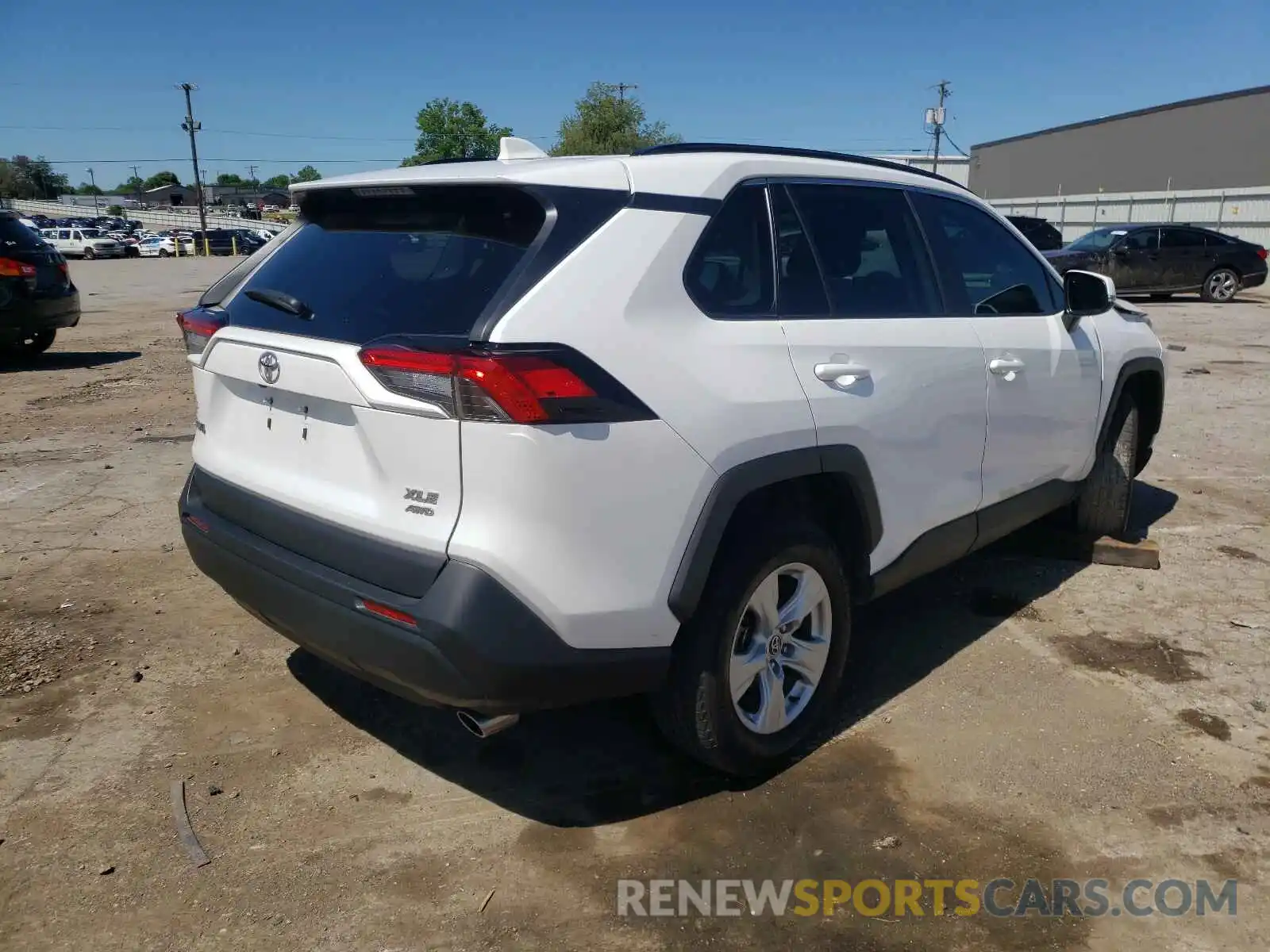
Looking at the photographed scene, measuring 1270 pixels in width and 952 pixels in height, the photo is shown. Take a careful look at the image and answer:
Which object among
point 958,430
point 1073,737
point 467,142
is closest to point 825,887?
point 1073,737

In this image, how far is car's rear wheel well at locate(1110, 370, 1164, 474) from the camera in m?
5.12

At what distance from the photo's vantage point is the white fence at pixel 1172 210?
96.4 feet

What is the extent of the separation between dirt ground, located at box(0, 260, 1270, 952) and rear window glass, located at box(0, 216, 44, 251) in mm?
7087

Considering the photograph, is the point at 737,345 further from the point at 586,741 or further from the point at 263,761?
the point at 263,761

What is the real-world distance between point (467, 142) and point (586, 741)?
78.6m

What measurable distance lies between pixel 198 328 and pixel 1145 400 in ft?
15.0

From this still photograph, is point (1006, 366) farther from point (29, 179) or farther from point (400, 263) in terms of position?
point (29, 179)

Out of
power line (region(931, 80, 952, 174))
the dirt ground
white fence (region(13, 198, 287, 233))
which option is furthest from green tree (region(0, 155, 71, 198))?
the dirt ground

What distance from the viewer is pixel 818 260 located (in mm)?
3242

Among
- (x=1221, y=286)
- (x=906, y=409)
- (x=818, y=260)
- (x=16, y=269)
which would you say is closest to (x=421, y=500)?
(x=818, y=260)

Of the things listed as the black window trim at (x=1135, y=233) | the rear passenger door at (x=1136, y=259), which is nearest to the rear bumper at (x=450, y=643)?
the rear passenger door at (x=1136, y=259)

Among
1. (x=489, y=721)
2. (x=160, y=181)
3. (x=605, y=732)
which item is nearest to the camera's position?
(x=489, y=721)

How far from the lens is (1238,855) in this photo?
2801 millimetres

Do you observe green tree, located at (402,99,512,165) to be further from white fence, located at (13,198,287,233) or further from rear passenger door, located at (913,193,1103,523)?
rear passenger door, located at (913,193,1103,523)
